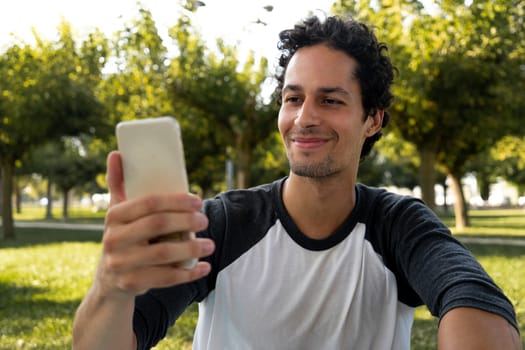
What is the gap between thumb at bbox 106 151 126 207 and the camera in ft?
4.38

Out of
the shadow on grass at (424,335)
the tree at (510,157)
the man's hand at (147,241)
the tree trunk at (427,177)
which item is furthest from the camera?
the tree at (510,157)

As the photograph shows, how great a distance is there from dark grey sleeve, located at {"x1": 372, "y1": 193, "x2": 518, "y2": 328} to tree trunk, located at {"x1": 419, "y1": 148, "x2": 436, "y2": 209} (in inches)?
759

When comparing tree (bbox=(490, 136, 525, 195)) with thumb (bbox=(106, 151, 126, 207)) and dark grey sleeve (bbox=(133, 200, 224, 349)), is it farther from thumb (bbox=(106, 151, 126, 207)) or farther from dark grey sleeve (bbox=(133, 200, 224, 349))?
thumb (bbox=(106, 151, 126, 207))

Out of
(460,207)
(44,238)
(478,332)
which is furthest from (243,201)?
(460,207)

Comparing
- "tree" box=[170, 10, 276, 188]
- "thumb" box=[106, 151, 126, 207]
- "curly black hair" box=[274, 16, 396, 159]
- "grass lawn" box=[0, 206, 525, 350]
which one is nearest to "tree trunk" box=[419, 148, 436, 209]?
"grass lawn" box=[0, 206, 525, 350]

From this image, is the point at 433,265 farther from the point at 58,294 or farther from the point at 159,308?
the point at 58,294

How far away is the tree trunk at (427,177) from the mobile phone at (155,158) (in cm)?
2063

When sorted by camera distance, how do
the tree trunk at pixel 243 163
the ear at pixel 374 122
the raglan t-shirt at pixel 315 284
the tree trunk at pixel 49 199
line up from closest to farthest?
the raglan t-shirt at pixel 315 284
the ear at pixel 374 122
the tree trunk at pixel 243 163
the tree trunk at pixel 49 199

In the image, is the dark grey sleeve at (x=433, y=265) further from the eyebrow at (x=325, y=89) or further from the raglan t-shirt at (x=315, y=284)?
the eyebrow at (x=325, y=89)

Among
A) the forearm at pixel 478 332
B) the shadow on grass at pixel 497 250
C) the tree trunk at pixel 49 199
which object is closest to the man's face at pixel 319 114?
the forearm at pixel 478 332

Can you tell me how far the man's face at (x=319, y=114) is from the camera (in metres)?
2.55

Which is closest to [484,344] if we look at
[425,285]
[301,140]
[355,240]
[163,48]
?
[425,285]

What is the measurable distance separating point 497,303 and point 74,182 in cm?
4836

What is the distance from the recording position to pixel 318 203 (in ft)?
8.64
